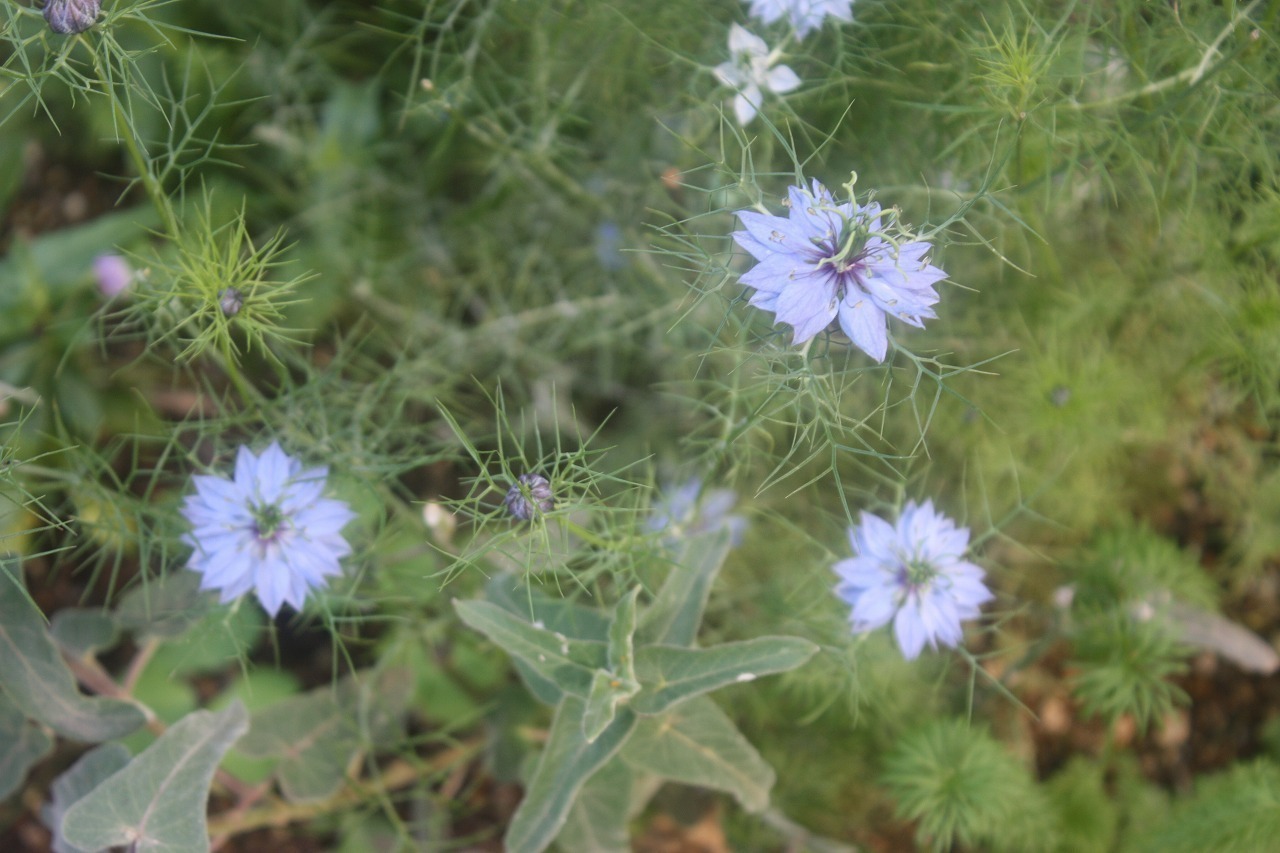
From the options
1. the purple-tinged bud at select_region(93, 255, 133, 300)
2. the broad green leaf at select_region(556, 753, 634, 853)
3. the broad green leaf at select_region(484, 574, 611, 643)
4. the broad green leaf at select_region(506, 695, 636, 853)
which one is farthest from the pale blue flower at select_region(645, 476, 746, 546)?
the purple-tinged bud at select_region(93, 255, 133, 300)

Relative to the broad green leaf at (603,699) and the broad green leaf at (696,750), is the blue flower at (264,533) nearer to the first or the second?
the broad green leaf at (603,699)

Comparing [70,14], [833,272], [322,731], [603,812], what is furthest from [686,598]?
[70,14]

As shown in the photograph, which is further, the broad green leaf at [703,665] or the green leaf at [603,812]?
the green leaf at [603,812]

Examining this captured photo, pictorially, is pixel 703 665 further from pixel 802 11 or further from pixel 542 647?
pixel 802 11

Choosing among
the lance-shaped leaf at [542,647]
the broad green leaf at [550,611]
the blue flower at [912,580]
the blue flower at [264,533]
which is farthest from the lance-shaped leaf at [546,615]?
the blue flower at [912,580]

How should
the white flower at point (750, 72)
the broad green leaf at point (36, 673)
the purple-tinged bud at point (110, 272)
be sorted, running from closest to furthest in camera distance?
1. the broad green leaf at point (36, 673)
2. the white flower at point (750, 72)
3. the purple-tinged bud at point (110, 272)
